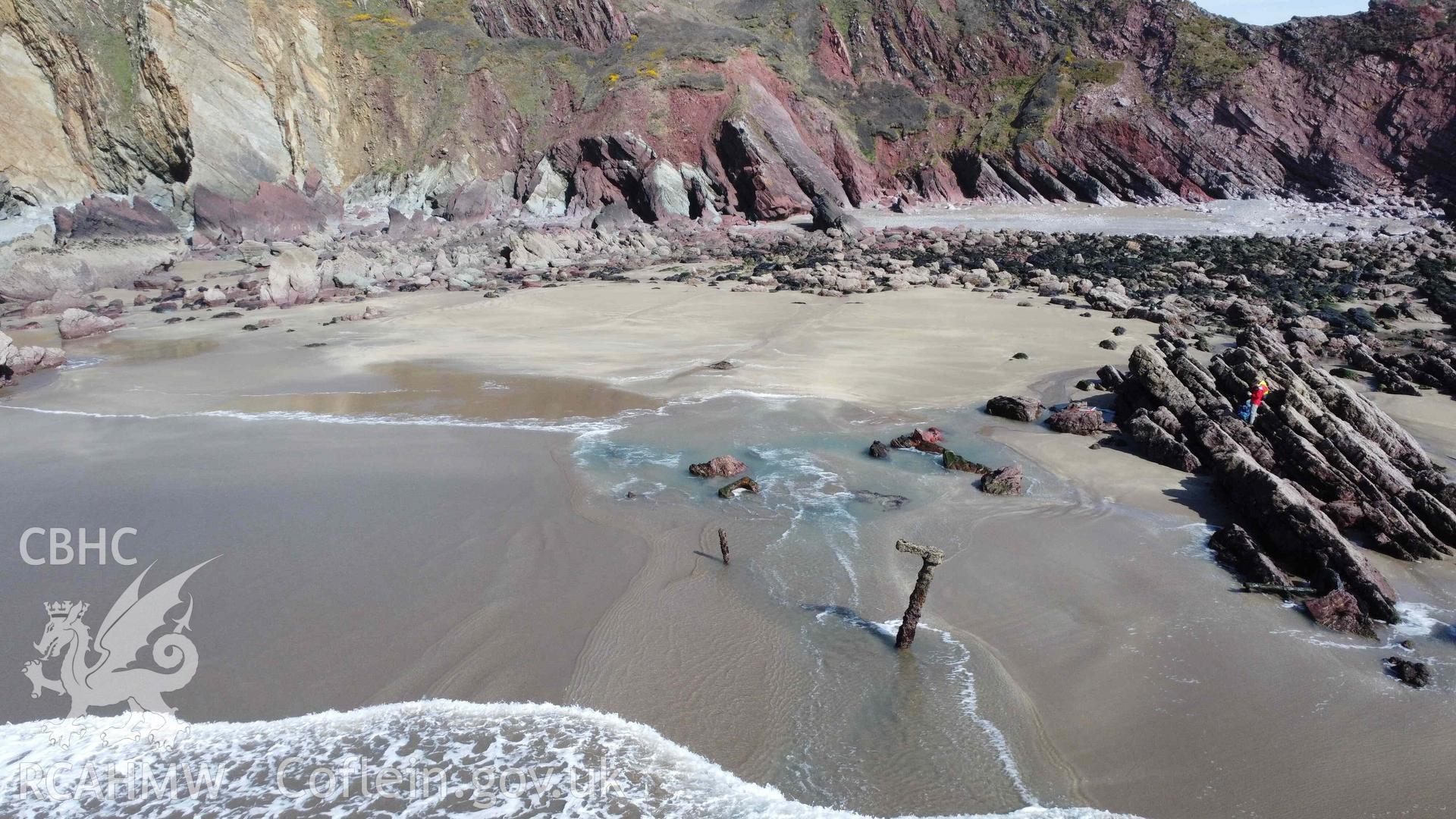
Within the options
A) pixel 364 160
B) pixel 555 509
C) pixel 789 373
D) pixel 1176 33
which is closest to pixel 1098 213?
pixel 1176 33

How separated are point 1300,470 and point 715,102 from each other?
43350 millimetres

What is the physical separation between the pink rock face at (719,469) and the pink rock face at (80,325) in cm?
1835

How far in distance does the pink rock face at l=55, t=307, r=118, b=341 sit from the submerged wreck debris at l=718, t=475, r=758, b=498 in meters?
19.1

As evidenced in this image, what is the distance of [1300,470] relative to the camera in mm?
9617

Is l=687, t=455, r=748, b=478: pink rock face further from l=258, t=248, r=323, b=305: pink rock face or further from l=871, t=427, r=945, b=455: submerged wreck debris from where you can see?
l=258, t=248, r=323, b=305: pink rock face

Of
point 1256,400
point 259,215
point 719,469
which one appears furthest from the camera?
point 259,215

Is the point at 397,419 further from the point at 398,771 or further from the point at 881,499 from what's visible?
the point at 398,771

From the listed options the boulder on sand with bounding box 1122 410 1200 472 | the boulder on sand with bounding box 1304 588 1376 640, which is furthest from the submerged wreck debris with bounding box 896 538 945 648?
the boulder on sand with bounding box 1122 410 1200 472

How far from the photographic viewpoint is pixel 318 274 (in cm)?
2584

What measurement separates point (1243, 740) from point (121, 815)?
7.35 m

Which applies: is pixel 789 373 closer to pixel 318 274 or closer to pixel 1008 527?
pixel 1008 527

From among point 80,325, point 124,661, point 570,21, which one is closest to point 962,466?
point 124,661

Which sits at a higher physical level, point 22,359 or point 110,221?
point 110,221

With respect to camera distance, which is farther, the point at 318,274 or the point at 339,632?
the point at 318,274
